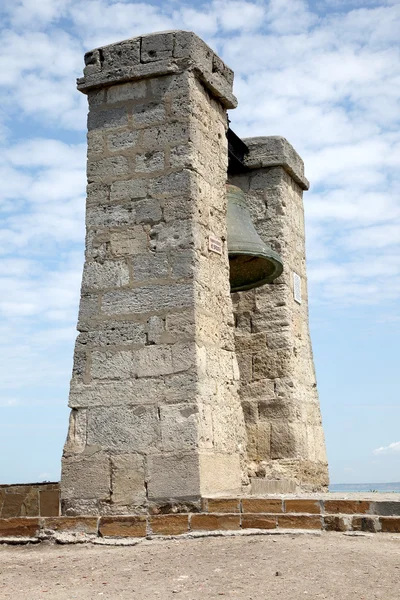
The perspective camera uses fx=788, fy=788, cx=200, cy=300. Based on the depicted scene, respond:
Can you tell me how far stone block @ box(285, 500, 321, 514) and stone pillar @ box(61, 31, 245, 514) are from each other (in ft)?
1.81

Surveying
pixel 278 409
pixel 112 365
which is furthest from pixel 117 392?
pixel 278 409

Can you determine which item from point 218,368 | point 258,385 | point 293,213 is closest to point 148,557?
point 218,368

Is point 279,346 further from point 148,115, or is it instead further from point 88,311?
point 148,115

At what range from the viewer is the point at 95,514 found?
523cm

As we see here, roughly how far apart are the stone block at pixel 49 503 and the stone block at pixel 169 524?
0.88 metres

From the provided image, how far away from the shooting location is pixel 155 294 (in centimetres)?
537

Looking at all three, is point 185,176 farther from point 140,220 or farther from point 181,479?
point 181,479

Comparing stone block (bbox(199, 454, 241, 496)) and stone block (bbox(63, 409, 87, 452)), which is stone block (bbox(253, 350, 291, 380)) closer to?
stone block (bbox(199, 454, 241, 496))

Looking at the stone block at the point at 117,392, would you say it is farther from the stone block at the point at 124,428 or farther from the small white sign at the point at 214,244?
the small white sign at the point at 214,244

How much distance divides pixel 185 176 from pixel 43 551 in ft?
8.72

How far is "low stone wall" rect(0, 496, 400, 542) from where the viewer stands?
4609 millimetres

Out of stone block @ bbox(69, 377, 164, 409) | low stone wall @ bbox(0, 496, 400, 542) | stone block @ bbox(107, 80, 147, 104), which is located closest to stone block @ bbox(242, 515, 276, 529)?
low stone wall @ bbox(0, 496, 400, 542)

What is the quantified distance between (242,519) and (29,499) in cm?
189

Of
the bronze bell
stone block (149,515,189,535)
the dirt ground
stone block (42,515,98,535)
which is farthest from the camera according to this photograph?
the bronze bell
